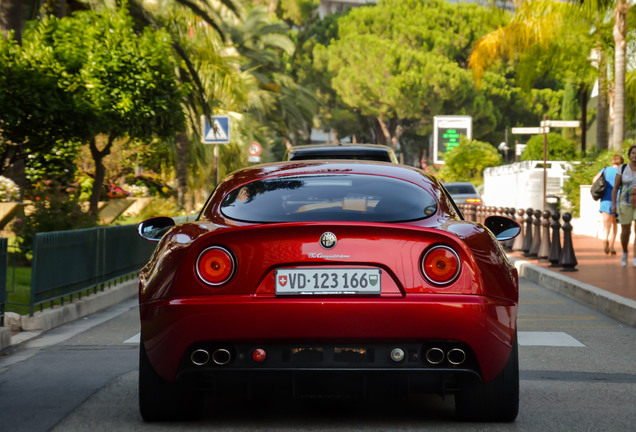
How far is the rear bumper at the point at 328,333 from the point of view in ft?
16.7

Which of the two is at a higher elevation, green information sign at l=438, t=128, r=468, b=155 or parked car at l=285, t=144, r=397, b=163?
green information sign at l=438, t=128, r=468, b=155

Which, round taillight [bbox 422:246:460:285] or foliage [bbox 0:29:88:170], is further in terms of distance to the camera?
foliage [bbox 0:29:88:170]

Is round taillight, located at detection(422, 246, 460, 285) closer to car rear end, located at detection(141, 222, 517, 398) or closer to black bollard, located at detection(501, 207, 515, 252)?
car rear end, located at detection(141, 222, 517, 398)

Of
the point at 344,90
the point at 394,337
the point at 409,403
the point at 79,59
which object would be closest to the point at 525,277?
the point at 79,59

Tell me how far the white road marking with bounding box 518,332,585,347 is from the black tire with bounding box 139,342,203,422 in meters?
4.19

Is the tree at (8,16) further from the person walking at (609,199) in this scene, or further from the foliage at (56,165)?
the person walking at (609,199)

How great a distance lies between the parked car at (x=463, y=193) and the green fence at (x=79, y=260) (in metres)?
22.0

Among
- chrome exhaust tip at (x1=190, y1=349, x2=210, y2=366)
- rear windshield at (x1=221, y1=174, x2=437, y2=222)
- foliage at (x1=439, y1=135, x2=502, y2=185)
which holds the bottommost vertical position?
chrome exhaust tip at (x1=190, y1=349, x2=210, y2=366)

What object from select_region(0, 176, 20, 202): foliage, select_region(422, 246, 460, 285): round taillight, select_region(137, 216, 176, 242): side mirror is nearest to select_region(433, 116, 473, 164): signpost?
select_region(0, 176, 20, 202): foliage

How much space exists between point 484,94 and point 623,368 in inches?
2846

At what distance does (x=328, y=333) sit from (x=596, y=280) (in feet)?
32.5

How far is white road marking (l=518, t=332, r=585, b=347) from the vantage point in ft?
30.0

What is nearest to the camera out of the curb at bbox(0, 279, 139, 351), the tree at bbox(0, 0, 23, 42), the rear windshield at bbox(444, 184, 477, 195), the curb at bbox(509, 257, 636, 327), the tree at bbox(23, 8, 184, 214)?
the curb at bbox(0, 279, 139, 351)

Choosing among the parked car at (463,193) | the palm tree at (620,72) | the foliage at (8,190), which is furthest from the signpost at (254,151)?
the foliage at (8,190)
